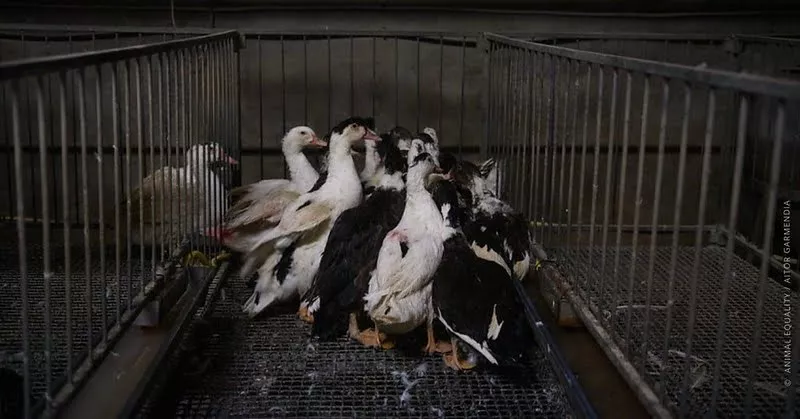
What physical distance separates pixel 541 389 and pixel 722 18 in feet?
11.7

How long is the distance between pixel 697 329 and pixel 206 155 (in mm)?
2560

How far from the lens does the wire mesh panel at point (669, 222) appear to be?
2018 mm

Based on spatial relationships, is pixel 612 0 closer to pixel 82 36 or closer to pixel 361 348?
pixel 361 348

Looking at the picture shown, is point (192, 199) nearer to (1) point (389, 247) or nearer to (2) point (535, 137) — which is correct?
(1) point (389, 247)

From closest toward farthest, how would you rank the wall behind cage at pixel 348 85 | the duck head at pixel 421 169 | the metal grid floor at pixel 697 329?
the metal grid floor at pixel 697 329 → the duck head at pixel 421 169 → the wall behind cage at pixel 348 85

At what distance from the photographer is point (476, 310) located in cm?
304

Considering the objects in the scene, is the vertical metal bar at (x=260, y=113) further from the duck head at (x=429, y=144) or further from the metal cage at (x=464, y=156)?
the duck head at (x=429, y=144)

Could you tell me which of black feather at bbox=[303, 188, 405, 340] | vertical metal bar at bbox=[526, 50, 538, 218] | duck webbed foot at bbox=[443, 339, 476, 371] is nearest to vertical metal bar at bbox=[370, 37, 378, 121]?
vertical metal bar at bbox=[526, 50, 538, 218]

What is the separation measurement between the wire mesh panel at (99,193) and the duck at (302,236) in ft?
1.38

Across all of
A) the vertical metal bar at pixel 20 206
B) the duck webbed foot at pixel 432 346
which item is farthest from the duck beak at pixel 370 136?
the vertical metal bar at pixel 20 206

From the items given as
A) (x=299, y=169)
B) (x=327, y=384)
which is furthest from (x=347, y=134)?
(x=327, y=384)

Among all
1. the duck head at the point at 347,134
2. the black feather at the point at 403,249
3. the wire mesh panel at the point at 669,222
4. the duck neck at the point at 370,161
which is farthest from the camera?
the duck neck at the point at 370,161

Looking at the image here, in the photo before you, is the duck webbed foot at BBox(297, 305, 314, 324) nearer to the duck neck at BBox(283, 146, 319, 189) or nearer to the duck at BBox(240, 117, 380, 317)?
the duck at BBox(240, 117, 380, 317)

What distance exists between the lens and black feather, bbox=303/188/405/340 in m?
3.34
